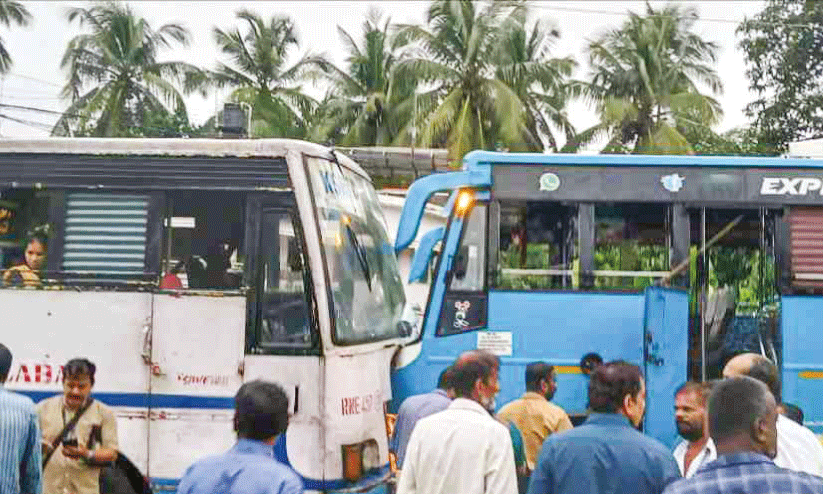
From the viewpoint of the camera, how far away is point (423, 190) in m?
9.40

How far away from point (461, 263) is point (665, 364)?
2045 mm

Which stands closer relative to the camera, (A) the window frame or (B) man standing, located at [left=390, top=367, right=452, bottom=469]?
(B) man standing, located at [left=390, top=367, right=452, bottom=469]

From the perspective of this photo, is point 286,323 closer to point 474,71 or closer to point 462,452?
point 462,452

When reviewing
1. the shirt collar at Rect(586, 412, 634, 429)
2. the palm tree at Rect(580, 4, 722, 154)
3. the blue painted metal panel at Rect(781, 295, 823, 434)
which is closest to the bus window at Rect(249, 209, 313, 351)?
the shirt collar at Rect(586, 412, 634, 429)

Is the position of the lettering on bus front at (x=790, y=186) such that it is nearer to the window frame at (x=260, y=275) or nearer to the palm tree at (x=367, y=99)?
the window frame at (x=260, y=275)

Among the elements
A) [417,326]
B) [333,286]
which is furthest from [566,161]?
[333,286]

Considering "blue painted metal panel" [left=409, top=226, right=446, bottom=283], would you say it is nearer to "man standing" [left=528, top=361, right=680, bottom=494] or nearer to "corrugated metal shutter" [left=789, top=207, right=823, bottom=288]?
"corrugated metal shutter" [left=789, top=207, right=823, bottom=288]

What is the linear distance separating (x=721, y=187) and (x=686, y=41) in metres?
21.9

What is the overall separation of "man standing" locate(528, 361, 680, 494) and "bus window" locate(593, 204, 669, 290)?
16.9ft

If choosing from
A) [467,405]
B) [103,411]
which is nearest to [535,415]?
[467,405]

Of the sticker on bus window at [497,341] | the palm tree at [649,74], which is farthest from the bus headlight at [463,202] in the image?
the palm tree at [649,74]

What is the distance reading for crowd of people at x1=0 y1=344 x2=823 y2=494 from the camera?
315 cm

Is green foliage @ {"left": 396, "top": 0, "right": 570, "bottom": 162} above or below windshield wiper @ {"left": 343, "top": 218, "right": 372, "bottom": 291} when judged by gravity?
above

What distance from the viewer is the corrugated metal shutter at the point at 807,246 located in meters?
9.37
